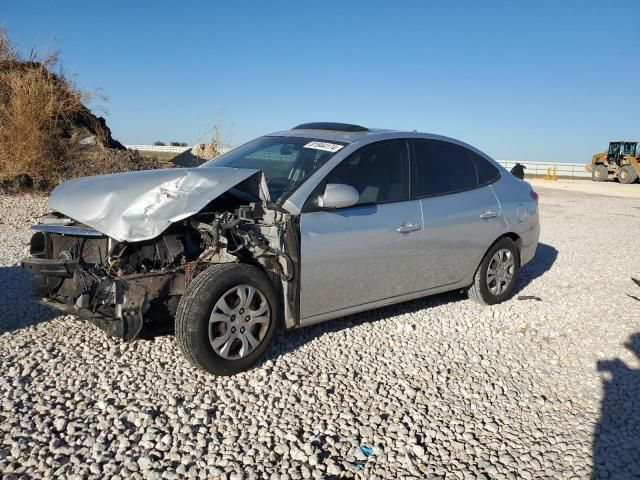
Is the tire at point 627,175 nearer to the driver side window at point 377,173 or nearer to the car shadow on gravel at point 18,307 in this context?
the driver side window at point 377,173

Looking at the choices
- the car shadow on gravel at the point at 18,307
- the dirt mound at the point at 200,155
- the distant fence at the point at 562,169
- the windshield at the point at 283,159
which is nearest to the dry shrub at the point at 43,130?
the dirt mound at the point at 200,155

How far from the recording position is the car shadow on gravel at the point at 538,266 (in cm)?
678

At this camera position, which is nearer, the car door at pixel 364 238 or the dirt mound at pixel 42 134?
the car door at pixel 364 238

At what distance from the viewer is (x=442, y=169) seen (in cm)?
508

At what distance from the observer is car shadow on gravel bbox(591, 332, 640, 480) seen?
117 inches

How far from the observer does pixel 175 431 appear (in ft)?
9.91

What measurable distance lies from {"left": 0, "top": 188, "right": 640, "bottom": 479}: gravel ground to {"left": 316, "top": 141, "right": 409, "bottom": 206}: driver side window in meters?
1.23

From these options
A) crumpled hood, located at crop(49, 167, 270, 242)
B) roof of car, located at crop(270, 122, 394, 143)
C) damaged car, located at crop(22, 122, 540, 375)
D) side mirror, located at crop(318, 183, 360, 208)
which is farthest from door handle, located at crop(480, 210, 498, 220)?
crumpled hood, located at crop(49, 167, 270, 242)

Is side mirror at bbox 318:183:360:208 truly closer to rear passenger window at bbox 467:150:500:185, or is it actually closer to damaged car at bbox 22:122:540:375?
damaged car at bbox 22:122:540:375

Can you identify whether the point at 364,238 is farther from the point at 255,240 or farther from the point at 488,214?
the point at 488,214

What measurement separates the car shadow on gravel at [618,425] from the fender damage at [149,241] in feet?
7.13

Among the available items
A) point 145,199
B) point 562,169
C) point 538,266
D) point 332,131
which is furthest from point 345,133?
point 562,169

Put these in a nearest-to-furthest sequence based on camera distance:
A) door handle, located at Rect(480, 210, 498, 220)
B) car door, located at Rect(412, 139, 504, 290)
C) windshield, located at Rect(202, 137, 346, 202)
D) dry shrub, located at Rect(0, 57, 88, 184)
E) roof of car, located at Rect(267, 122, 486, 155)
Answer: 1. windshield, located at Rect(202, 137, 346, 202)
2. roof of car, located at Rect(267, 122, 486, 155)
3. car door, located at Rect(412, 139, 504, 290)
4. door handle, located at Rect(480, 210, 498, 220)
5. dry shrub, located at Rect(0, 57, 88, 184)

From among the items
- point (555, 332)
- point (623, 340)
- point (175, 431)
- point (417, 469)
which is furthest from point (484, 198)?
point (175, 431)
